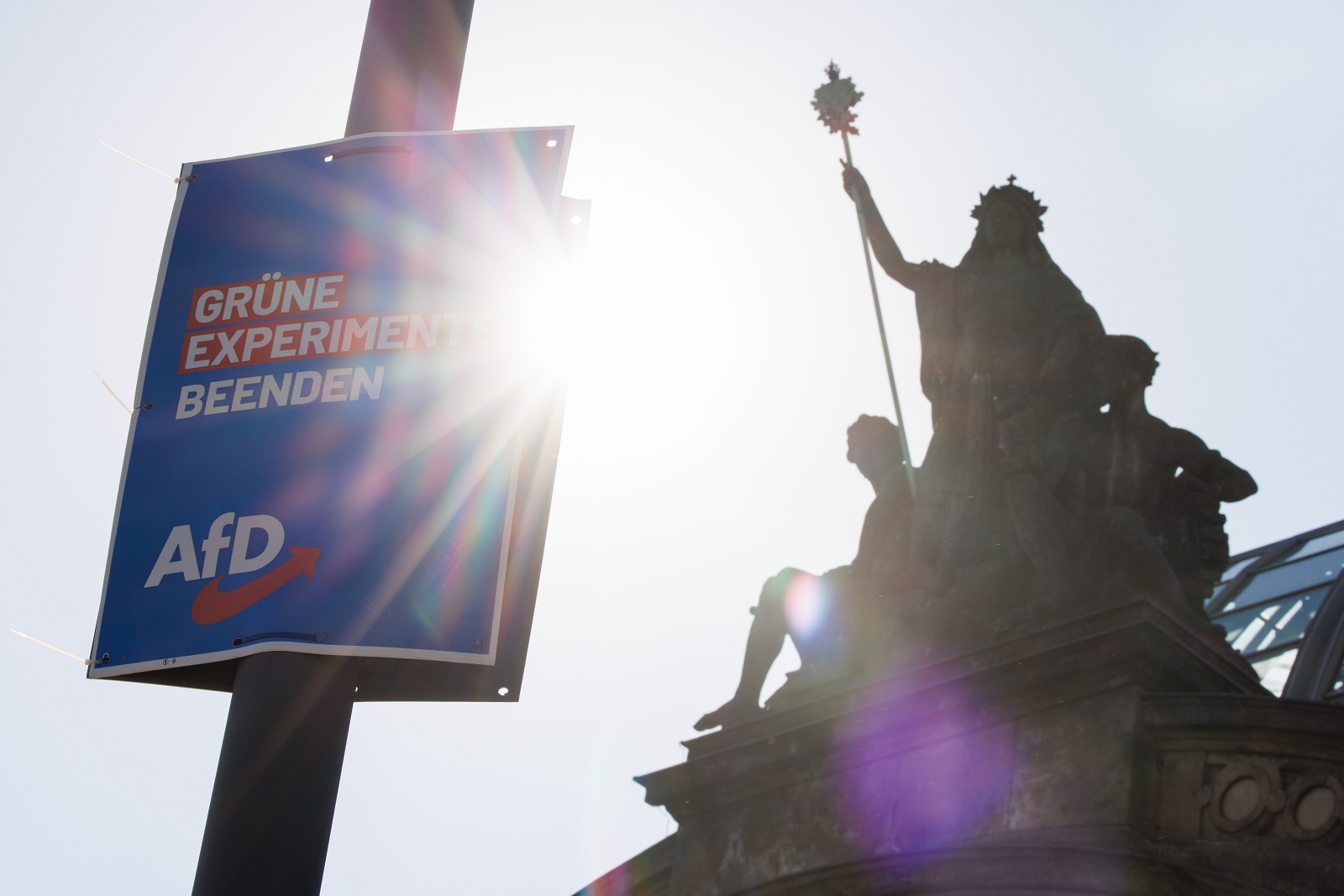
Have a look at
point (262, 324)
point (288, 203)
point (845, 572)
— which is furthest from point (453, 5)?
point (845, 572)

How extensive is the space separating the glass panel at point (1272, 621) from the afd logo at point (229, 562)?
17591 mm

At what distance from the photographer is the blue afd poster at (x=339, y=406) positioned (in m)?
4.40

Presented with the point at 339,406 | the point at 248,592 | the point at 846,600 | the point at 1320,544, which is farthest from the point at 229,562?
the point at 1320,544

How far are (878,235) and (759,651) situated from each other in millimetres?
3892

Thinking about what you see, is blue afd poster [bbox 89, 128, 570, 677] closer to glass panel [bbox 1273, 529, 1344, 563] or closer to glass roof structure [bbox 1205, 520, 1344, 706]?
glass roof structure [bbox 1205, 520, 1344, 706]

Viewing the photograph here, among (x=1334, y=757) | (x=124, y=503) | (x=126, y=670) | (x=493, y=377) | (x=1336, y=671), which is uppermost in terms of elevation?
(x=1336, y=671)

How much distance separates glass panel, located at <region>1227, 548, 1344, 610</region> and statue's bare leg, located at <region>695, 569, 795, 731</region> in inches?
447

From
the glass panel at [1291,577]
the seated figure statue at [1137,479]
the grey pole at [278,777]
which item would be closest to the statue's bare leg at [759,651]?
the seated figure statue at [1137,479]

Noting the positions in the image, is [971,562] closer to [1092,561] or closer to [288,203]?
[1092,561]

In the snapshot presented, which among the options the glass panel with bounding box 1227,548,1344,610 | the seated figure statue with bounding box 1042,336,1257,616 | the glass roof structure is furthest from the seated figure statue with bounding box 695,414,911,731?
the glass panel with bounding box 1227,548,1344,610

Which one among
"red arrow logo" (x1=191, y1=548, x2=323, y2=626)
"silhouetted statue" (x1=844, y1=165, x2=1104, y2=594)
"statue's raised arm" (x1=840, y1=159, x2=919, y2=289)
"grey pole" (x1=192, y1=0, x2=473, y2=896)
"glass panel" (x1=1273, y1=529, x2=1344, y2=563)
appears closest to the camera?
"grey pole" (x1=192, y1=0, x2=473, y2=896)

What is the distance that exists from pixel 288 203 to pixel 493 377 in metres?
0.98

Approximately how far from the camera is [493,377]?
4664 mm

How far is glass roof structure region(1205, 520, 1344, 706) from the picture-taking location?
730 inches
